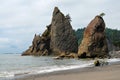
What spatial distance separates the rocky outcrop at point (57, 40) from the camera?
456ft

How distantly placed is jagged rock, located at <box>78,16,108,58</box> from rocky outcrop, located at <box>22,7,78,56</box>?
4691cm

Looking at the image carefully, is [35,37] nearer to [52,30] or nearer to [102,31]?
[52,30]

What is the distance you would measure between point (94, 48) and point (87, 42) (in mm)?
2656

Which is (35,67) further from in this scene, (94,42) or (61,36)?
(61,36)

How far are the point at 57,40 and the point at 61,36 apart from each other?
2962 millimetres

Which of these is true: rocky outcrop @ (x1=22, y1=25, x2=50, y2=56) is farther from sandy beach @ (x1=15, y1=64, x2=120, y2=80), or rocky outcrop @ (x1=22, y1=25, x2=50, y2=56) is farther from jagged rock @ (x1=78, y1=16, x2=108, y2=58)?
sandy beach @ (x1=15, y1=64, x2=120, y2=80)

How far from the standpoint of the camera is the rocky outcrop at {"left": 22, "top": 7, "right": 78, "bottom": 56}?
138875 mm

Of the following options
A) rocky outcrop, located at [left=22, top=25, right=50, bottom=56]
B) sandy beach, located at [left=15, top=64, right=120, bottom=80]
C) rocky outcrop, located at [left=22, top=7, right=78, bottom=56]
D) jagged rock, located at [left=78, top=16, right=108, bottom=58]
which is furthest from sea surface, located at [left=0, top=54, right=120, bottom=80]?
rocky outcrop, located at [left=22, top=25, right=50, bottom=56]

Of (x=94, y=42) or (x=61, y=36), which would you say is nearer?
(x=94, y=42)

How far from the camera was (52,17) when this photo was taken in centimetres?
14838

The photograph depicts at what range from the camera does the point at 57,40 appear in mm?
140500

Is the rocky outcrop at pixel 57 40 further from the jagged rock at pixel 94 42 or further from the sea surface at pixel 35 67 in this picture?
the sea surface at pixel 35 67

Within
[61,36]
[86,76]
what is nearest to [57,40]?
[61,36]

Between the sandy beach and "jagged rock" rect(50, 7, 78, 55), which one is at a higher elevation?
"jagged rock" rect(50, 7, 78, 55)
